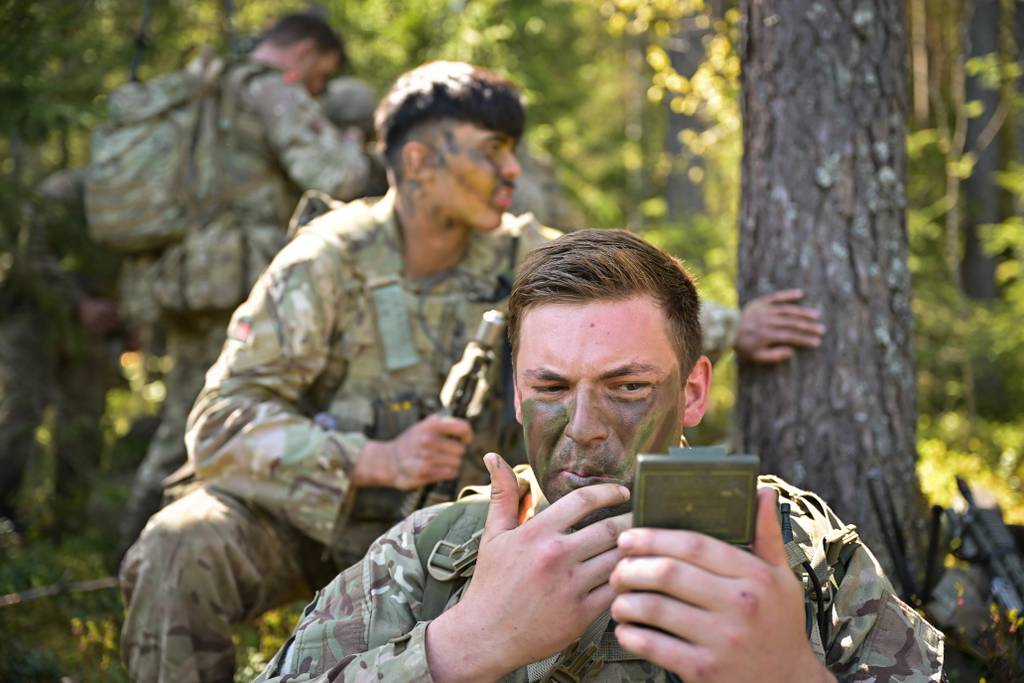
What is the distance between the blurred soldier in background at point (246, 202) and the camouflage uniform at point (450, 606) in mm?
4048

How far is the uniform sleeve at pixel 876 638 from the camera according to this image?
2.30 metres

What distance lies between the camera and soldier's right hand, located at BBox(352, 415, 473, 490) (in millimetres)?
4027

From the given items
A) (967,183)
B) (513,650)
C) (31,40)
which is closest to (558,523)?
(513,650)

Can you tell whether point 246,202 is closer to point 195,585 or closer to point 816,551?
point 195,585

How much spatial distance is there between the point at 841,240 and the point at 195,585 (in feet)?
8.93

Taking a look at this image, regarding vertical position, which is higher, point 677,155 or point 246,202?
point 677,155

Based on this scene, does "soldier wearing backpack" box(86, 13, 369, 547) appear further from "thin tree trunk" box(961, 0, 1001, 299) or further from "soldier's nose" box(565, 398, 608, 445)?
"thin tree trunk" box(961, 0, 1001, 299)

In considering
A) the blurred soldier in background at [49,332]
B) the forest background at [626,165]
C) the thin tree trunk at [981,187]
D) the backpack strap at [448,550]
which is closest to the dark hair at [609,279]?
the backpack strap at [448,550]

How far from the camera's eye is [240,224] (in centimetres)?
660

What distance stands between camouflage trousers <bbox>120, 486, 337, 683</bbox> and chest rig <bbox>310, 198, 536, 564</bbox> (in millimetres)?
356

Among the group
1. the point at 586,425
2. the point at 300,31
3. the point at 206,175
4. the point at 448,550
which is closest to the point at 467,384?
the point at 448,550

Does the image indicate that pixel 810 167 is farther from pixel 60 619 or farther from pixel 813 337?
pixel 60 619

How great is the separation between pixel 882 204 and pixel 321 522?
98.2 inches

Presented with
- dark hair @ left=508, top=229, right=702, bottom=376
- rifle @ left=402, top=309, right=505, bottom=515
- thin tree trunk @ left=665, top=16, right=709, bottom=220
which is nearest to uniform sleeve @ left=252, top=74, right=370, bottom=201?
rifle @ left=402, top=309, right=505, bottom=515
